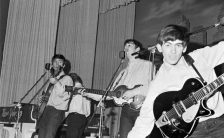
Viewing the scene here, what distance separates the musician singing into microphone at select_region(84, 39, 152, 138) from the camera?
12.8 ft

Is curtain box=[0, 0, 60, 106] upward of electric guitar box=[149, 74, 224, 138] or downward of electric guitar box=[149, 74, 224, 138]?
upward

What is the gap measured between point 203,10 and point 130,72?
2.05m

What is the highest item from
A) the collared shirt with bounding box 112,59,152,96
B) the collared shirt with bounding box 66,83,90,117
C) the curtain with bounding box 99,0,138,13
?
the curtain with bounding box 99,0,138,13

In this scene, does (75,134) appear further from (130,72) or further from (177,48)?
(177,48)

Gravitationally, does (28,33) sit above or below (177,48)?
above

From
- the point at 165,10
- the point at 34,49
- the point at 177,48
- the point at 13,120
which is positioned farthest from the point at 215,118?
the point at 34,49

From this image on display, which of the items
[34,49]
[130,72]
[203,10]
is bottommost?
[130,72]

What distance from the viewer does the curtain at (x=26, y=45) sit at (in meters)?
6.56

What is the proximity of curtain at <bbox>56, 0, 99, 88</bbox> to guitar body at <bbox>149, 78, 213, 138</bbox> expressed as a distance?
527 cm

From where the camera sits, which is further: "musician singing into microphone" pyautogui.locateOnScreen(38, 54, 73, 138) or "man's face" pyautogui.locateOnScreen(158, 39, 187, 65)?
"musician singing into microphone" pyautogui.locateOnScreen(38, 54, 73, 138)

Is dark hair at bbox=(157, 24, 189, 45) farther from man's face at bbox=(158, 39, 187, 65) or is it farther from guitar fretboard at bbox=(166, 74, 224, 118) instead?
guitar fretboard at bbox=(166, 74, 224, 118)

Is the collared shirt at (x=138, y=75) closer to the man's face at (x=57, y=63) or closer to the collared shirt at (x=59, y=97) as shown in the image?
the collared shirt at (x=59, y=97)

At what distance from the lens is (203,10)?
5.32m

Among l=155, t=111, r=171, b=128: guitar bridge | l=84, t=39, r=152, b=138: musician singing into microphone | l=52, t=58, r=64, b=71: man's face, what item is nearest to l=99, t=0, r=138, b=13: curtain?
l=52, t=58, r=64, b=71: man's face
